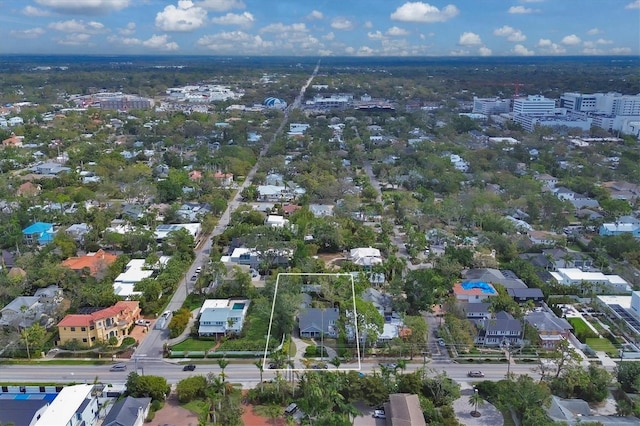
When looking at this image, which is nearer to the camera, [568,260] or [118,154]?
[568,260]

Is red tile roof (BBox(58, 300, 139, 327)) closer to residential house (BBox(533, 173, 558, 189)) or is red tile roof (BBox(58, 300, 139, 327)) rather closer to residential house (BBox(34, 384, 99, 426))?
residential house (BBox(34, 384, 99, 426))

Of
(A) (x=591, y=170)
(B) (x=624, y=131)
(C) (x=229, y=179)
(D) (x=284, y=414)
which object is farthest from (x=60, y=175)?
(B) (x=624, y=131)

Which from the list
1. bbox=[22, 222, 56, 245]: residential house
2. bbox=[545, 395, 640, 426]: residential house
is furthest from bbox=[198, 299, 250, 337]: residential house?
bbox=[22, 222, 56, 245]: residential house

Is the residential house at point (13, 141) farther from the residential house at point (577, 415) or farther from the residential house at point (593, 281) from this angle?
the residential house at point (577, 415)

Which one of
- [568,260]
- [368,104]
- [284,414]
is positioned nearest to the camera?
[284,414]

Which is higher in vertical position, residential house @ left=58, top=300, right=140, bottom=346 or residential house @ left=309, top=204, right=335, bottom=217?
residential house @ left=309, top=204, right=335, bottom=217

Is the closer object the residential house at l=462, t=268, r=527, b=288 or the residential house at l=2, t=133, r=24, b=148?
the residential house at l=462, t=268, r=527, b=288

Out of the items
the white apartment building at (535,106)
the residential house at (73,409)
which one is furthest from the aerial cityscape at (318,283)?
the white apartment building at (535,106)

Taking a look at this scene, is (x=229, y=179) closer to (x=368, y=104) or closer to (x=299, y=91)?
(x=368, y=104)
